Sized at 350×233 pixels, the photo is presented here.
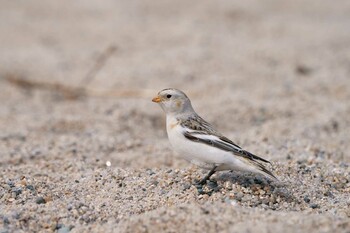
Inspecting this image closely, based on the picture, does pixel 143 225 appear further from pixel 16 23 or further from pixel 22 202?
pixel 16 23

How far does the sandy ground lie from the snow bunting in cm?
24

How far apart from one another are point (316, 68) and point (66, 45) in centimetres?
534

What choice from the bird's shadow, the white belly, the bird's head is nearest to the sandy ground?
the bird's shadow

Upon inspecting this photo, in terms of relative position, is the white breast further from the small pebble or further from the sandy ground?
the small pebble

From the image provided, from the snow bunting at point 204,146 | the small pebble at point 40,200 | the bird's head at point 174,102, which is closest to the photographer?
the snow bunting at point 204,146

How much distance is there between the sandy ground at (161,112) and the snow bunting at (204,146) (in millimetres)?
238

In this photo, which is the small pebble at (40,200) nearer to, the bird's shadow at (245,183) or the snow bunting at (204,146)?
the snow bunting at (204,146)

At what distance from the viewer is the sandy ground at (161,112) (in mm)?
4980

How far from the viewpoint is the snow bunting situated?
5105mm

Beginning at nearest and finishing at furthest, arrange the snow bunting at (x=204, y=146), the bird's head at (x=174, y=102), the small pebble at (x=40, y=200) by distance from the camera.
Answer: the snow bunting at (x=204, y=146)
the small pebble at (x=40, y=200)
the bird's head at (x=174, y=102)

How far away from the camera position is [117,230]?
454 cm

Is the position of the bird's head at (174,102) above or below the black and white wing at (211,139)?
above

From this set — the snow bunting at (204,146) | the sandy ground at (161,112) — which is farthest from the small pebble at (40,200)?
the snow bunting at (204,146)

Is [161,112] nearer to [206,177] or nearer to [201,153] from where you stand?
[206,177]
